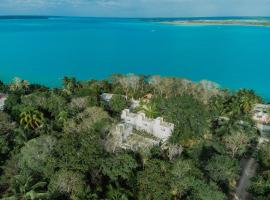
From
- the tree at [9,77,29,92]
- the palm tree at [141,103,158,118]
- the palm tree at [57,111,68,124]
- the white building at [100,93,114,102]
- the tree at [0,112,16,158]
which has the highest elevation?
the palm tree at [141,103,158,118]

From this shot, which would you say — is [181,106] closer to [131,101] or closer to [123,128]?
[123,128]

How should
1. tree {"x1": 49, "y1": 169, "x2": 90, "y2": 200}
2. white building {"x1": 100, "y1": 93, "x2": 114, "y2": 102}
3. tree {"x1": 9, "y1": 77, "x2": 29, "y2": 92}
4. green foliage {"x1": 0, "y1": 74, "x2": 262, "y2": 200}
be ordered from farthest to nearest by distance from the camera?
tree {"x1": 9, "y1": 77, "x2": 29, "y2": 92}, white building {"x1": 100, "y1": 93, "x2": 114, "y2": 102}, green foliage {"x1": 0, "y1": 74, "x2": 262, "y2": 200}, tree {"x1": 49, "y1": 169, "x2": 90, "y2": 200}

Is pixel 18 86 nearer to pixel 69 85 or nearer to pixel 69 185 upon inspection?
pixel 69 85

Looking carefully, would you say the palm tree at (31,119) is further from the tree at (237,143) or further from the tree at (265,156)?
the tree at (265,156)

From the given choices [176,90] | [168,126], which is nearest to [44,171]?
[168,126]

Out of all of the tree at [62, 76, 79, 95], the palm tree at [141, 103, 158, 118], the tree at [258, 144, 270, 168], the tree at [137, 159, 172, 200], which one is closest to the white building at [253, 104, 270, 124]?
the tree at [258, 144, 270, 168]

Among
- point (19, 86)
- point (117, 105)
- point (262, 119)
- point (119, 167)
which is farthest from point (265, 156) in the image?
point (19, 86)

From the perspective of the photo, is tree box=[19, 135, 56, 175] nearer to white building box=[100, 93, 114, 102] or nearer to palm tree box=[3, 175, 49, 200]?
palm tree box=[3, 175, 49, 200]
